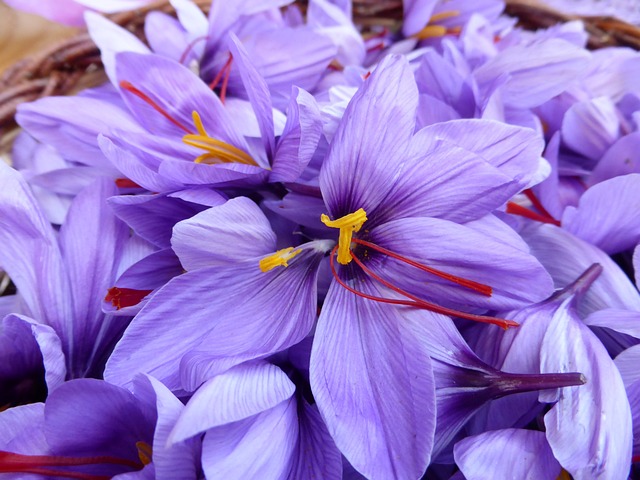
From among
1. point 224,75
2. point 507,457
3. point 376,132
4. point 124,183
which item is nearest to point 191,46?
point 224,75

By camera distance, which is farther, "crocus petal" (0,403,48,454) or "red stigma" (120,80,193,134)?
"red stigma" (120,80,193,134)

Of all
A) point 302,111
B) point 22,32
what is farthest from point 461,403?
point 22,32

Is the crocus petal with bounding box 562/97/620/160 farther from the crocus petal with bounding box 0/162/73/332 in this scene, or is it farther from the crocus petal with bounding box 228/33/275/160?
the crocus petal with bounding box 0/162/73/332

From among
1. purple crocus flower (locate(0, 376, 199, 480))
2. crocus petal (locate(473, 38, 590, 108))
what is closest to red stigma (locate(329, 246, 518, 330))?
purple crocus flower (locate(0, 376, 199, 480))

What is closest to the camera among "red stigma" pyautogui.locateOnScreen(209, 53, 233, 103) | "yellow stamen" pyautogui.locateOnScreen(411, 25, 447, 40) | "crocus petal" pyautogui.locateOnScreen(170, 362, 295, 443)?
"crocus petal" pyautogui.locateOnScreen(170, 362, 295, 443)

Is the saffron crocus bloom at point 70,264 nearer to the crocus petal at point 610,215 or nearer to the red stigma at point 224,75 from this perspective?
the red stigma at point 224,75

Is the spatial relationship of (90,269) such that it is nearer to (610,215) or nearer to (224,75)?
(224,75)

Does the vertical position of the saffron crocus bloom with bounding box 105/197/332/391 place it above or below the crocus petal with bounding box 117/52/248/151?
below

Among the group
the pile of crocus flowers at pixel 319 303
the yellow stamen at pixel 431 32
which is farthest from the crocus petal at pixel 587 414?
the yellow stamen at pixel 431 32
